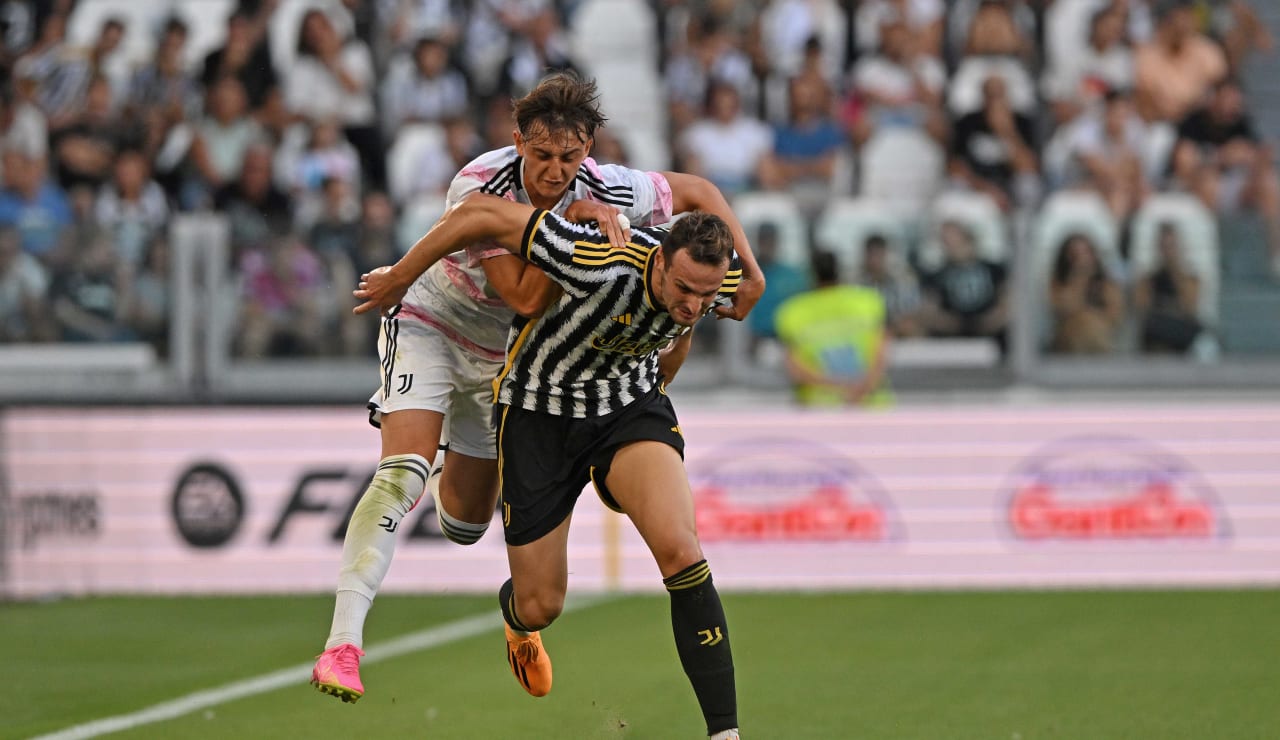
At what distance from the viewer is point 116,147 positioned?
46.6ft

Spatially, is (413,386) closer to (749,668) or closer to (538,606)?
(538,606)

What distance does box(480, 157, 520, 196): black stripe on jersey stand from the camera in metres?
6.19

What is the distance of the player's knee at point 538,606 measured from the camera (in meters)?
6.40

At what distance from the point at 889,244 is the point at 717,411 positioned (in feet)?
5.13

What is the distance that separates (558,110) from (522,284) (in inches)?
22.0

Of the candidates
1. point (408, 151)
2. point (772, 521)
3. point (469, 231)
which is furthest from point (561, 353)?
point (408, 151)

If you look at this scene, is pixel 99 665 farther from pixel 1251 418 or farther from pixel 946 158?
pixel 946 158

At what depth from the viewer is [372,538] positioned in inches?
242

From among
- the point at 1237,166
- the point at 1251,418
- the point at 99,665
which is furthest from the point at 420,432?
the point at 1237,166

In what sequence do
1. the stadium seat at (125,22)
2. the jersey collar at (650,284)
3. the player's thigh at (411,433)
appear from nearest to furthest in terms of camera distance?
the jersey collar at (650,284), the player's thigh at (411,433), the stadium seat at (125,22)

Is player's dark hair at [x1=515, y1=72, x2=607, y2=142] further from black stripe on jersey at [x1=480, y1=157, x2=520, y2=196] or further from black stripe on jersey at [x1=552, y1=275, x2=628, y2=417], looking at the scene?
black stripe on jersey at [x1=552, y1=275, x2=628, y2=417]

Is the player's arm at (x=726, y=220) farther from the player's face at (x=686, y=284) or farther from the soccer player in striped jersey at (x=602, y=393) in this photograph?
the player's face at (x=686, y=284)

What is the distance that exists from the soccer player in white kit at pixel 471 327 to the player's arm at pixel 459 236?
0.08 meters

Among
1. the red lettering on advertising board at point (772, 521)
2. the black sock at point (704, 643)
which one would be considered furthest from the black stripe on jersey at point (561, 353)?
the red lettering on advertising board at point (772, 521)
